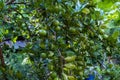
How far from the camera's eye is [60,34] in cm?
105

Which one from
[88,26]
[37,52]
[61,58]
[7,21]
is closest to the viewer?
[61,58]

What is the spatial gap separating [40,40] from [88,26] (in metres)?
0.22

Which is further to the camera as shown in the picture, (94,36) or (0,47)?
(0,47)

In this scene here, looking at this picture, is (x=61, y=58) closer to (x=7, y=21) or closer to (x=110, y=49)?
(x=110, y=49)

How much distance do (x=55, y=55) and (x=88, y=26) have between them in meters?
0.26

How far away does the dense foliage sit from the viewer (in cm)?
99

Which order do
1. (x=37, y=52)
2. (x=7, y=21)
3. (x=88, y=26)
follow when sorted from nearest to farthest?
(x=37, y=52) < (x=88, y=26) < (x=7, y=21)

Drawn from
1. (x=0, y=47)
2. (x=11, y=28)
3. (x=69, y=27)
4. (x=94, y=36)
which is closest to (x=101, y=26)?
(x=94, y=36)

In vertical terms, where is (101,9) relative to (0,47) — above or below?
above

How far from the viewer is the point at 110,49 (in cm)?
122

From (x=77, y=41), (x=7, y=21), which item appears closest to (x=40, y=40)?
(x=77, y=41)

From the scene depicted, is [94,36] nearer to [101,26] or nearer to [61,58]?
[101,26]

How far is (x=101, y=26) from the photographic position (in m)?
1.20

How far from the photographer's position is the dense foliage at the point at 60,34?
3.26 feet
